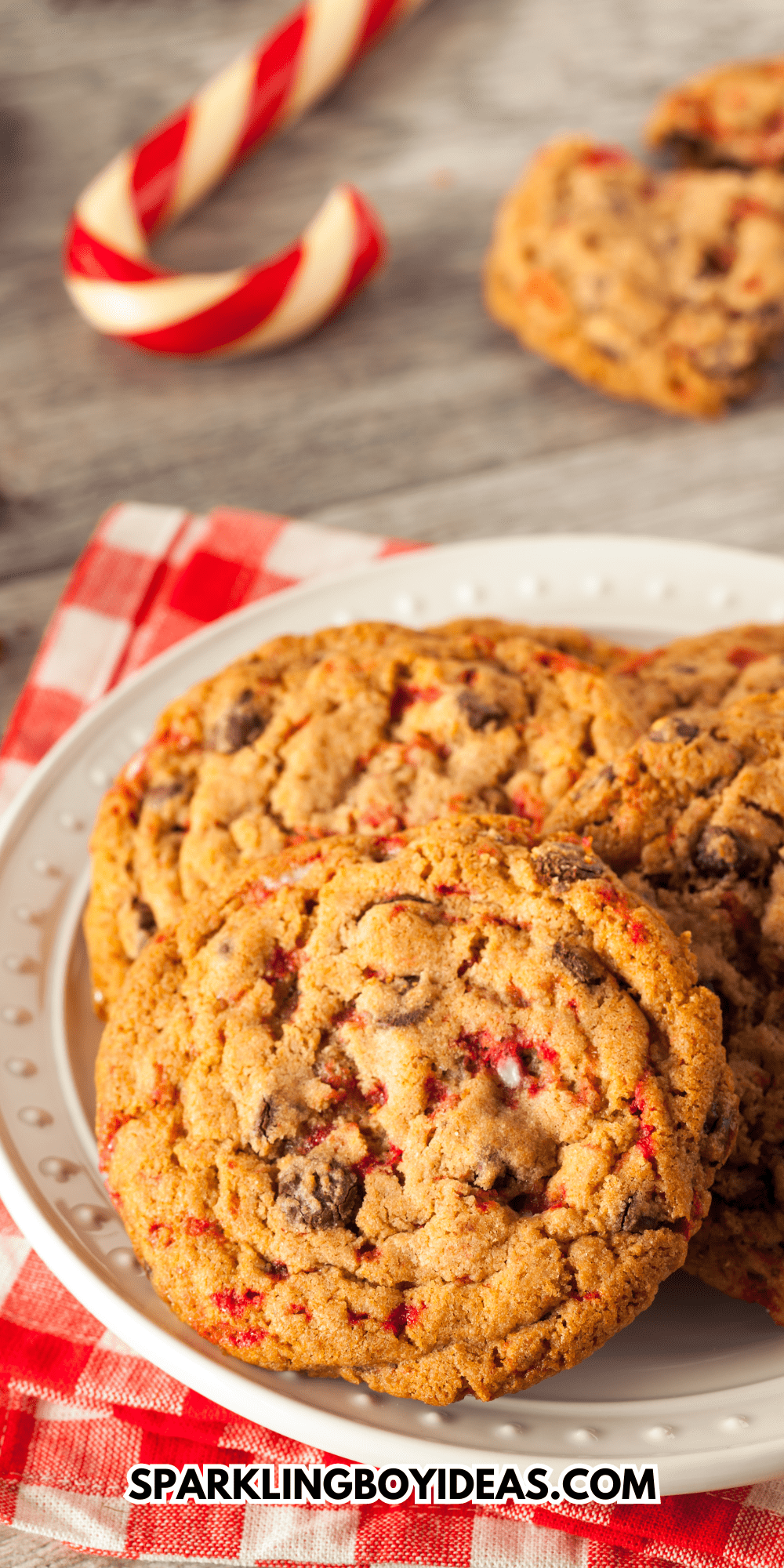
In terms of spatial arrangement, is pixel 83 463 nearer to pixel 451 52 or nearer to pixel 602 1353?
pixel 451 52

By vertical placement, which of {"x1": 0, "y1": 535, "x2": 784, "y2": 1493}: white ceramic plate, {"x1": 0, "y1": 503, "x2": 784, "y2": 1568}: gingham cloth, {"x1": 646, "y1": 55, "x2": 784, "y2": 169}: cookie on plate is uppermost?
{"x1": 646, "y1": 55, "x2": 784, "y2": 169}: cookie on plate

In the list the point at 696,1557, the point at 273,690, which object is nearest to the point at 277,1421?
the point at 696,1557

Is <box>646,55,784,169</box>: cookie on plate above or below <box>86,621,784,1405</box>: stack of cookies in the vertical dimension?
above

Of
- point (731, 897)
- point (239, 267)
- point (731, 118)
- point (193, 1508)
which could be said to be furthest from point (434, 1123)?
point (731, 118)

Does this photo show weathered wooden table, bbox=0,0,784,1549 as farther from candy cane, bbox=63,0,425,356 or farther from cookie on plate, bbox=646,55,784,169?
cookie on plate, bbox=646,55,784,169

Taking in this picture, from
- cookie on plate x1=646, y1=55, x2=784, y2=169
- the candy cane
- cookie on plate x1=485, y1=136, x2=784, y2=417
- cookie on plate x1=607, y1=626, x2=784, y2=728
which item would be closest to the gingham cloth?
cookie on plate x1=607, y1=626, x2=784, y2=728

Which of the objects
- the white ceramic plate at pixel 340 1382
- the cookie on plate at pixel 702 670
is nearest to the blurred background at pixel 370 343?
the white ceramic plate at pixel 340 1382
